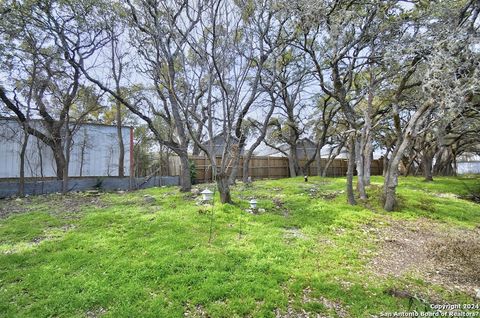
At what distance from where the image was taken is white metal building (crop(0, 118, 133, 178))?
32.9 ft

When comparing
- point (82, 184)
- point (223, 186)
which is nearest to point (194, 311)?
point (223, 186)

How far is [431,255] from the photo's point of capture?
403cm

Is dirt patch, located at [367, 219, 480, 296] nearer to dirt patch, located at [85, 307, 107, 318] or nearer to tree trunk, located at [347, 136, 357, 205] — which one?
tree trunk, located at [347, 136, 357, 205]

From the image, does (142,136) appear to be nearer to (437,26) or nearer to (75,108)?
(75,108)

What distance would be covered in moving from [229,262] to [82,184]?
878 cm

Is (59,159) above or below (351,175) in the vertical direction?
above

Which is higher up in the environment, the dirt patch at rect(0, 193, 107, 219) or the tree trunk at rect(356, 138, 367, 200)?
the tree trunk at rect(356, 138, 367, 200)

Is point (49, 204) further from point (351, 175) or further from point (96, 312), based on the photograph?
point (351, 175)

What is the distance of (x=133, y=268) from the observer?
130 inches

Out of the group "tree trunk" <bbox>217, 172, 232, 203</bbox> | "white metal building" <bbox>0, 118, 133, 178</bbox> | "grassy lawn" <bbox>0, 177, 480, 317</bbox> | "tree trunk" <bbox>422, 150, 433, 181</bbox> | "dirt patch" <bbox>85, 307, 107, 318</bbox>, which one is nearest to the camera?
"dirt patch" <bbox>85, 307, 107, 318</bbox>

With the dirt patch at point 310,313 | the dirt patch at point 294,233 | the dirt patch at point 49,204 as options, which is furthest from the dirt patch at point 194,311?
the dirt patch at point 49,204

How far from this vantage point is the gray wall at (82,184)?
29.1 ft

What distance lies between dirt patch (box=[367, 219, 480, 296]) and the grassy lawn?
0.06ft

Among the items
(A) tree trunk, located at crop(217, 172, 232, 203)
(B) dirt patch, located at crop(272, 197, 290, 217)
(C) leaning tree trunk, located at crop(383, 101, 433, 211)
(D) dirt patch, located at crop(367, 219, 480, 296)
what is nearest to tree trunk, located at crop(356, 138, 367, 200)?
(C) leaning tree trunk, located at crop(383, 101, 433, 211)
